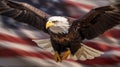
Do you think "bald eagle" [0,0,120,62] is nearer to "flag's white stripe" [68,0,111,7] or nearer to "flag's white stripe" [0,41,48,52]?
"flag's white stripe" [0,41,48,52]

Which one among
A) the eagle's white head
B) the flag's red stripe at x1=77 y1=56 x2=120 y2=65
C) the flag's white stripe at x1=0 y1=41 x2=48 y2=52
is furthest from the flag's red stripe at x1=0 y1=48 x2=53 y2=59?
the eagle's white head

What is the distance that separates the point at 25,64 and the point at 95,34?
19.2 inches

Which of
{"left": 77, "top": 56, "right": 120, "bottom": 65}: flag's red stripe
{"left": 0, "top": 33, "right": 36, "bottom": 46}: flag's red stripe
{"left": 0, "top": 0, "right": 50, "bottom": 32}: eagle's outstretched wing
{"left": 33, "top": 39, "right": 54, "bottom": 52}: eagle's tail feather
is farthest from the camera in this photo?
{"left": 77, "top": 56, "right": 120, "bottom": 65}: flag's red stripe

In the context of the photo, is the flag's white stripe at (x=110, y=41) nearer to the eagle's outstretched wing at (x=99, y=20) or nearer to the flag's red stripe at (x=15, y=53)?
the flag's red stripe at (x=15, y=53)

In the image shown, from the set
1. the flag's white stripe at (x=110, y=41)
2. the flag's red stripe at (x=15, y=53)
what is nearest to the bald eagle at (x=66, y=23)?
the flag's red stripe at (x=15, y=53)

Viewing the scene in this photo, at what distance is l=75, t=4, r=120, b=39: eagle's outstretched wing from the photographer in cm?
228

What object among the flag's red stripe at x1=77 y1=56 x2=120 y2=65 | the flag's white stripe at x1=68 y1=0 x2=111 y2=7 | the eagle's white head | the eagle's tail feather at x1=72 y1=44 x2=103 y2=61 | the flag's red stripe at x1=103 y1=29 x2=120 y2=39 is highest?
the flag's white stripe at x1=68 y1=0 x2=111 y2=7

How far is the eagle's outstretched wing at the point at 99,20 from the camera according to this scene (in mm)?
2283

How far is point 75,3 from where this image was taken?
2.95 meters

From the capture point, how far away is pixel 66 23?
2.32 m

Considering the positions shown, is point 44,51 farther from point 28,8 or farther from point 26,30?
point 28,8

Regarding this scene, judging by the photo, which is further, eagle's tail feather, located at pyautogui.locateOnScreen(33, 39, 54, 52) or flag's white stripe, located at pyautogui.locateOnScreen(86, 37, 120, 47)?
flag's white stripe, located at pyautogui.locateOnScreen(86, 37, 120, 47)

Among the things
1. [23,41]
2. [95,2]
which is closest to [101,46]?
[95,2]

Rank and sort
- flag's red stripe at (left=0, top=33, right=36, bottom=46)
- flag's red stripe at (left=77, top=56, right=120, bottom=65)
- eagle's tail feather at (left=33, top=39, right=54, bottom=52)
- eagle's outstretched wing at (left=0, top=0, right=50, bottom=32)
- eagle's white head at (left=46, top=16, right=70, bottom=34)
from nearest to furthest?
1. eagle's white head at (left=46, top=16, right=70, bottom=34)
2. eagle's outstretched wing at (left=0, top=0, right=50, bottom=32)
3. eagle's tail feather at (left=33, top=39, right=54, bottom=52)
4. flag's red stripe at (left=0, top=33, right=36, bottom=46)
5. flag's red stripe at (left=77, top=56, right=120, bottom=65)
